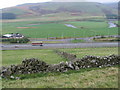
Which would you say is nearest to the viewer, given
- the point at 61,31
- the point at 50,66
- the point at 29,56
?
the point at 50,66

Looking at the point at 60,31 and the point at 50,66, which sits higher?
the point at 60,31

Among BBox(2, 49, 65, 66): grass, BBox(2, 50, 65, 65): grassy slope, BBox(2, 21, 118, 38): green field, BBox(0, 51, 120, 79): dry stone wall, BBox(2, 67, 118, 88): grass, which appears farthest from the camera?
BBox(2, 21, 118, 38): green field

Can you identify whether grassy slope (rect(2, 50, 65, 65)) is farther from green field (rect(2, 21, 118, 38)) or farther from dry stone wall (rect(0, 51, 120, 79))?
green field (rect(2, 21, 118, 38))

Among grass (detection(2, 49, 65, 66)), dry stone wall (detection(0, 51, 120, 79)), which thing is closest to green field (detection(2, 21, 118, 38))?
grass (detection(2, 49, 65, 66))

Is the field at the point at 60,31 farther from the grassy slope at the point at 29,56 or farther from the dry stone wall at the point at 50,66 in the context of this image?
the dry stone wall at the point at 50,66

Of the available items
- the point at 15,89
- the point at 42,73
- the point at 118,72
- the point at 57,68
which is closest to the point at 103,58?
the point at 118,72

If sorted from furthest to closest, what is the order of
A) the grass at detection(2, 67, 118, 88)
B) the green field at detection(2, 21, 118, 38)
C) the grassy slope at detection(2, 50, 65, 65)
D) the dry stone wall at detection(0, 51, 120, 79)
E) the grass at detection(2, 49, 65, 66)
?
the green field at detection(2, 21, 118, 38) → the grassy slope at detection(2, 50, 65, 65) → the grass at detection(2, 49, 65, 66) → the dry stone wall at detection(0, 51, 120, 79) → the grass at detection(2, 67, 118, 88)

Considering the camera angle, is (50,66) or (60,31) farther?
(60,31)

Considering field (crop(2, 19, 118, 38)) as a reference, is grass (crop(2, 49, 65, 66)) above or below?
below

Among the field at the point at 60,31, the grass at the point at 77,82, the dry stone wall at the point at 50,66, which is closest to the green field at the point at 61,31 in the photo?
the field at the point at 60,31

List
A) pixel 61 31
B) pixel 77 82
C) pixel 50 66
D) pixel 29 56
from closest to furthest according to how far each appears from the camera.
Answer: pixel 77 82
pixel 50 66
pixel 29 56
pixel 61 31

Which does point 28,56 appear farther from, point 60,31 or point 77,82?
point 60,31

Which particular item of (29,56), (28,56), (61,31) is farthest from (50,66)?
(61,31)

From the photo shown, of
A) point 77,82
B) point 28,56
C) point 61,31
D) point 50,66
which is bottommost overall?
point 28,56
